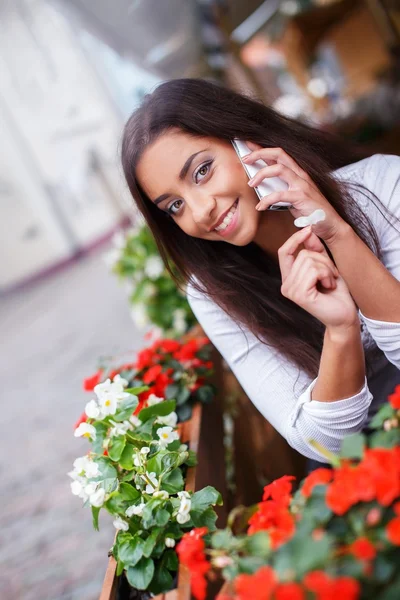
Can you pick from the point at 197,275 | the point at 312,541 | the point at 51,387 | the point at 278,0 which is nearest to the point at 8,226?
the point at 278,0

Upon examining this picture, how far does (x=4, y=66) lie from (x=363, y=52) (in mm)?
11748

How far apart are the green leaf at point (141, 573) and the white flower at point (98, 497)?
6.1 inches

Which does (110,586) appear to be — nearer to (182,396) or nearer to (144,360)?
(182,396)

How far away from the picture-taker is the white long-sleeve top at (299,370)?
1335 mm

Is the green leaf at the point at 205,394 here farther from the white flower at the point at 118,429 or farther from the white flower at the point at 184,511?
the white flower at the point at 184,511

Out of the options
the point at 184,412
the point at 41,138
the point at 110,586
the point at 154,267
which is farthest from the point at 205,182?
the point at 41,138

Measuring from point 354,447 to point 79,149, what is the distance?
2183 cm

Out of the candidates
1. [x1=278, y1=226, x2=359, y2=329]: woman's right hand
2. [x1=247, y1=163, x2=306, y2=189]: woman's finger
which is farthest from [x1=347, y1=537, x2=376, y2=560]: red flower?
[x1=247, y1=163, x2=306, y2=189]: woman's finger

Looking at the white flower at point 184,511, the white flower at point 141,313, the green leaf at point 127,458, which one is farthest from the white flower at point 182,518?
the white flower at point 141,313

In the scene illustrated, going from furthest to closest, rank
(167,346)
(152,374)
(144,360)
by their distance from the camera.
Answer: (167,346) < (144,360) < (152,374)

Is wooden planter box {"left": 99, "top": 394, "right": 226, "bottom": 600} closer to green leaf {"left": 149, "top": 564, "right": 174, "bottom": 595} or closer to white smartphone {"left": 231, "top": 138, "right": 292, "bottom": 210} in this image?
green leaf {"left": 149, "top": 564, "right": 174, "bottom": 595}

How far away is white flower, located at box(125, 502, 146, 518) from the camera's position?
1.21 m

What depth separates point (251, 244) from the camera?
6.05 ft

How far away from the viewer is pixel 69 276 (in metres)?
17.1
